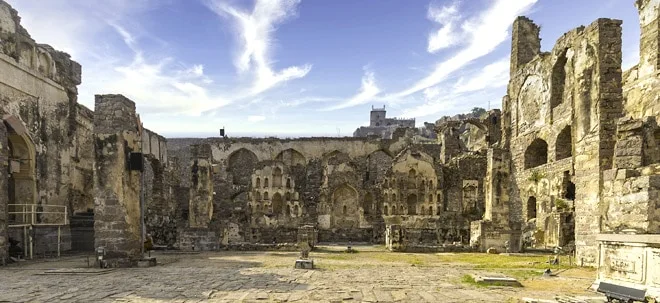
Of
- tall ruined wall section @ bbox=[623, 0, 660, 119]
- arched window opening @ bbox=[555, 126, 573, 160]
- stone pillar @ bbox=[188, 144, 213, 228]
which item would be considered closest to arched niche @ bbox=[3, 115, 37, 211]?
stone pillar @ bbox=[188, 144, 213, 228]

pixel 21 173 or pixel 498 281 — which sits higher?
pixel 21 173

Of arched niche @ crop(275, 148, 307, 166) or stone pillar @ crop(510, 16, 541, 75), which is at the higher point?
stone pillar @ crop(510, 16, 541, 75)

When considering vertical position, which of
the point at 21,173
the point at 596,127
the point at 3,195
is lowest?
the point at 3,195

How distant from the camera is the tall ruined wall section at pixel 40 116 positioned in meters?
16.3

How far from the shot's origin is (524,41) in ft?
91.2

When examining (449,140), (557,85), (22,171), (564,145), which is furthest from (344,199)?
(22,171)

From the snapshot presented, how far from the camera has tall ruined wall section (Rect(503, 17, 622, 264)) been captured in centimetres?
1471

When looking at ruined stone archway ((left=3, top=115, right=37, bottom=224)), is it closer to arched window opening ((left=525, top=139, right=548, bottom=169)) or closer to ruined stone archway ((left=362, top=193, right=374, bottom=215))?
ruined stone archway ((left=362, top=193, right=374, bottom=215))

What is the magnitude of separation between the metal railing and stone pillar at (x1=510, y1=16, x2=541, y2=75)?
25.3m

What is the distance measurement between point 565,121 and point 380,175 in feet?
52.7

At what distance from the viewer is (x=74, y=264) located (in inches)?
532

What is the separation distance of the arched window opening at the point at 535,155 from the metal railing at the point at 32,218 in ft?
75.6

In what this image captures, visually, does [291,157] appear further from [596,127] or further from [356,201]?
[596,127]

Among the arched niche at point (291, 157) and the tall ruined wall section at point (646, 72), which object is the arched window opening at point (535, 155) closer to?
the tall ruined wall section at point (646, 72)
